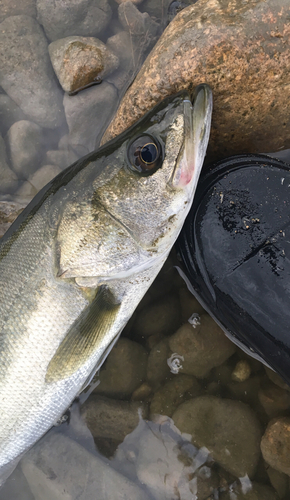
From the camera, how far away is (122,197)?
6.02 ft

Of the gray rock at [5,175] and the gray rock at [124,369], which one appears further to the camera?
the gray rock at [5,175]

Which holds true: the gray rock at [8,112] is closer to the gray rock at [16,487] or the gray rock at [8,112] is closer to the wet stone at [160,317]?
the wet stone at [160,317]

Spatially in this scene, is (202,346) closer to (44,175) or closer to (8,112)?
(44,175)

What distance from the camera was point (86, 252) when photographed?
1.93m

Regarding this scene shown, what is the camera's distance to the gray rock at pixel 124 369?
270cm

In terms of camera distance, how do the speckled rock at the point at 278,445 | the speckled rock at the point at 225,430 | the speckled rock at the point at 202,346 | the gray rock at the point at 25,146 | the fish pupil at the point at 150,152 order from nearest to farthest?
the fish pupil at the point at 150,152
the speckled rock at the point at 278,445
the speckled rock at the point at 225,430
the speckled rock at the point at 202,346
the gray rock at the point at 25,146

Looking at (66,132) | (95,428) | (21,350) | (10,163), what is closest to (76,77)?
(66,132)

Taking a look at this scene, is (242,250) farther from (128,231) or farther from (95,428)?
(95,428)

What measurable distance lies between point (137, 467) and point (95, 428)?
0.44 meters

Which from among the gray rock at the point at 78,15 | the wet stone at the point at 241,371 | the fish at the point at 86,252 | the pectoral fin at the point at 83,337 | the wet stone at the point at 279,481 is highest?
the gray rock at the point at 78,15

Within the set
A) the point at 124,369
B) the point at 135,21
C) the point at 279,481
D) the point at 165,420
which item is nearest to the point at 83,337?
the point at 124,369

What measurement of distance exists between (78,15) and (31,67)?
2.00ft

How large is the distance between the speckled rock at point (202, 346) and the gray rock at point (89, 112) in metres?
1.78

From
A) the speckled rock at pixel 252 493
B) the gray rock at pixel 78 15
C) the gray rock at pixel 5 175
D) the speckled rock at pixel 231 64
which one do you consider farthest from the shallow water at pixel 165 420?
the gray rock at pixel 5 175
